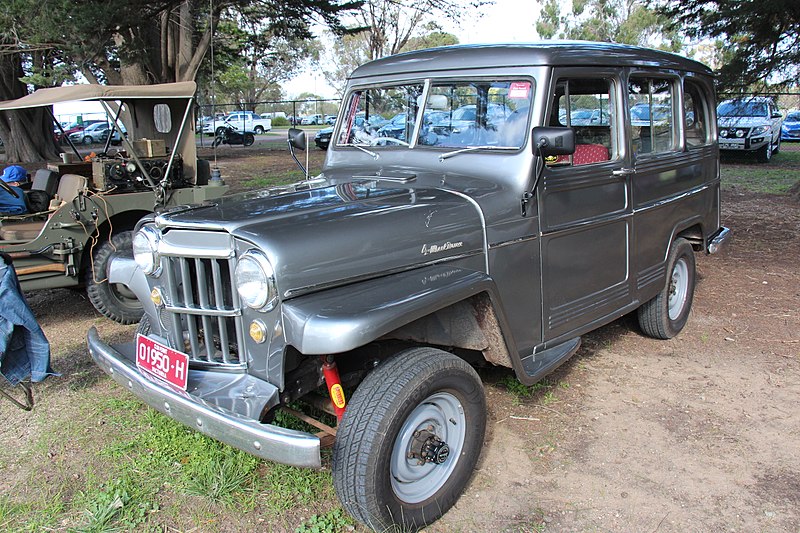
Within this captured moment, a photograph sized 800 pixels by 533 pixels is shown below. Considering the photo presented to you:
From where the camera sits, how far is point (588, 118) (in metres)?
4.23

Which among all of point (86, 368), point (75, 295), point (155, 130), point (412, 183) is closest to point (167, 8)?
point (155, 130)

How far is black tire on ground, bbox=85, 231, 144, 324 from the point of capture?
18.5ft

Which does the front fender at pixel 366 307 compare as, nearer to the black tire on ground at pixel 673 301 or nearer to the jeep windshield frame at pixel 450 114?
the jeep windshield frame at pixel 450 114

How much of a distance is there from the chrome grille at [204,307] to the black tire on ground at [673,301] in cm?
327

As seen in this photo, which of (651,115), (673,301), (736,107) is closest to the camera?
(651,115)

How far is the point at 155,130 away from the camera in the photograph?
7.07 metres

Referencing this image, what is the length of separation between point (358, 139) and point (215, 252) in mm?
1777

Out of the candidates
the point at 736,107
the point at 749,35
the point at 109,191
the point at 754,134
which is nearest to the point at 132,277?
the point at 109,191

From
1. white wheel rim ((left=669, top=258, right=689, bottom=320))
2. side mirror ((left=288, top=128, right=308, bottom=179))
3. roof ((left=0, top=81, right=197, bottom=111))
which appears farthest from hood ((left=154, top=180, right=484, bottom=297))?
roof ((left=0, top=81, right=197, bottom=111))

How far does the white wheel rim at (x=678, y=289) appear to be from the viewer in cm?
517

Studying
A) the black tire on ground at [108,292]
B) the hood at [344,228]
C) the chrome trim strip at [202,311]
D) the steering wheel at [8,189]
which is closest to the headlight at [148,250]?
the hood at [344,228]

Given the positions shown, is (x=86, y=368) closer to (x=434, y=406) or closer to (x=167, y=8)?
(x=434, y=406)

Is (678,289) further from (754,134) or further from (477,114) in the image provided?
(754,134)

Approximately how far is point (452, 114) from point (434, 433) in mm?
1812
